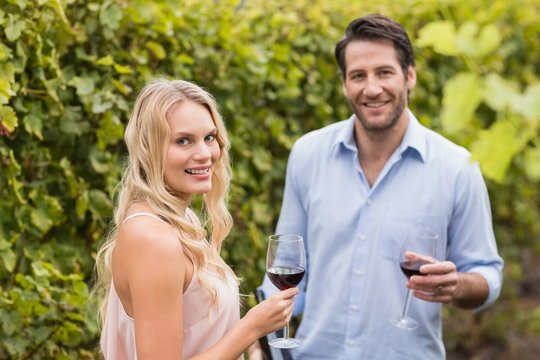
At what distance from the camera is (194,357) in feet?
6.95

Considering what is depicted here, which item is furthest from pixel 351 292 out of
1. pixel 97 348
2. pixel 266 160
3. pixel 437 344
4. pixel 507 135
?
pixel 507 135

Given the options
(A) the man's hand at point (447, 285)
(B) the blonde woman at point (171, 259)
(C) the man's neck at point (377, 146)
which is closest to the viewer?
(B) the blonde woman at point (171, 259)

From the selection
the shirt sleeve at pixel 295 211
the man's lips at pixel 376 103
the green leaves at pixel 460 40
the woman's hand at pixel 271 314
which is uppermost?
the green leaves at pixel 460 40

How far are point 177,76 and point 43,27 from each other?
0.67 m

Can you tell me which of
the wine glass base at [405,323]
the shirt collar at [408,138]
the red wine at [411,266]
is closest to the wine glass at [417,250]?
the red wine at [411,266]

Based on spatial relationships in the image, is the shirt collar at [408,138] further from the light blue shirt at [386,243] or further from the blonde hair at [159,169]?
the blonde hair at [159,169]

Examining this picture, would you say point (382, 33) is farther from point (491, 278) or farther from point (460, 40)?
point (460, 40)

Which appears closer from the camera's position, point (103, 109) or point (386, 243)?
point (386, 243)

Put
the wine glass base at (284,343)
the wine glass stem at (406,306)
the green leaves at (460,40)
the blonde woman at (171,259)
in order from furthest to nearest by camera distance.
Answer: the wine glass stem at (406,306) < the wine glass base at (284,343) < the blonde woman at (171,259) < the green leaves at (460,40)

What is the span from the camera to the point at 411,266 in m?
2.64

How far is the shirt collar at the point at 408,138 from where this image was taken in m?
2.95

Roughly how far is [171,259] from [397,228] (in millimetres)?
1132

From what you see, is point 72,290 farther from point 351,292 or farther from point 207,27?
point 207,27

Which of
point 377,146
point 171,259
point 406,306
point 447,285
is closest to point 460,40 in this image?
point 171,259
